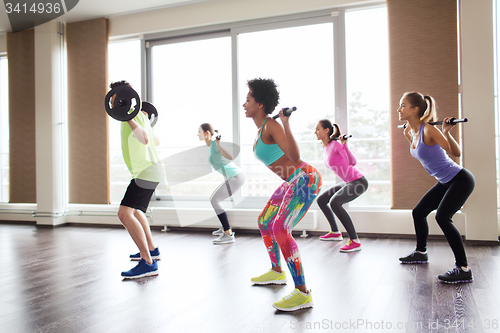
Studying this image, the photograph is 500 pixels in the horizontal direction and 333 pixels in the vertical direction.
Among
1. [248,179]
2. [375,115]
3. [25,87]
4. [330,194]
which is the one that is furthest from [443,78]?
[25,87]

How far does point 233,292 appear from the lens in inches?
89.0

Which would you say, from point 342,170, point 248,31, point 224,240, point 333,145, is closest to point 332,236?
point 342,170

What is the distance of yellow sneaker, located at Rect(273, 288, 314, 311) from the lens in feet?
6.26

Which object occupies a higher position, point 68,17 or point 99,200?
point 68,17

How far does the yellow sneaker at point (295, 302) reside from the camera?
1907 millimetres

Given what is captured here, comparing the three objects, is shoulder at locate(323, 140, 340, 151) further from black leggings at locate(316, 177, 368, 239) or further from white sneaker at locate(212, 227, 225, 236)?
white sneaker at locate(212, 227, 225, 236)

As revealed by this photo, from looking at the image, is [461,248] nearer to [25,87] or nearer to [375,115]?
[375,115]

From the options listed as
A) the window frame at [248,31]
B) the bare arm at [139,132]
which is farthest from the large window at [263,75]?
the bare arm at [139,132]

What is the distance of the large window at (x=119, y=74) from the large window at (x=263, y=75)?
0.02m

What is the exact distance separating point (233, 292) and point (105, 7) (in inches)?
176

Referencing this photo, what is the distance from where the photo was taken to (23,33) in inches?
224

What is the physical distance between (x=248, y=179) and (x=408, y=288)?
2926 millimetres

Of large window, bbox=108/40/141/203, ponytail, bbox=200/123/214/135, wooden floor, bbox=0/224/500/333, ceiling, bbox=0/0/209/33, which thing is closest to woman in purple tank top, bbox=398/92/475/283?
wooden floor, bbox=0/224/500/333

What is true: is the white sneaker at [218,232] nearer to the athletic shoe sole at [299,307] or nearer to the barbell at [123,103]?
the barbell at [123,103]
